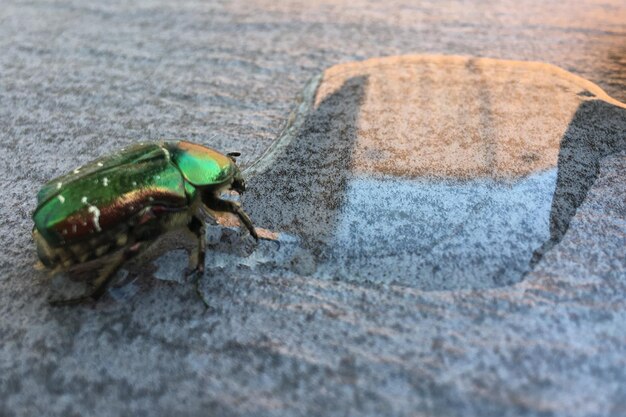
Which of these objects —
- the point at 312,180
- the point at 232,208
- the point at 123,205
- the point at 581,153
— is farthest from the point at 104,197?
the point at 581,153

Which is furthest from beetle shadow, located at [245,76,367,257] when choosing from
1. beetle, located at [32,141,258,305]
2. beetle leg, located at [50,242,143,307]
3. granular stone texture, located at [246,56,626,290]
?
beetle leg, located at [50,242,143,307]

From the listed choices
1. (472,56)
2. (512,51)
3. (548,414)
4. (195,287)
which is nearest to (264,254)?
(195,287)

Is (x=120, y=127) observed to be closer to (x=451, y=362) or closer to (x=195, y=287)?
(x=195, y=287)

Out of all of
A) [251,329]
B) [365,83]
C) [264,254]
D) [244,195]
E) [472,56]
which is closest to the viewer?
[251,329]

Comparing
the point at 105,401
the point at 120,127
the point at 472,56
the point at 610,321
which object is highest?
the point at 472,56

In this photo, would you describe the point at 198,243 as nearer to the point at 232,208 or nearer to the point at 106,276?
the point at 232,208

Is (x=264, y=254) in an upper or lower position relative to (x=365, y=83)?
lower

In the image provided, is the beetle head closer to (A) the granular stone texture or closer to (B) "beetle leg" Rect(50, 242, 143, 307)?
(A) the granular stone texture
